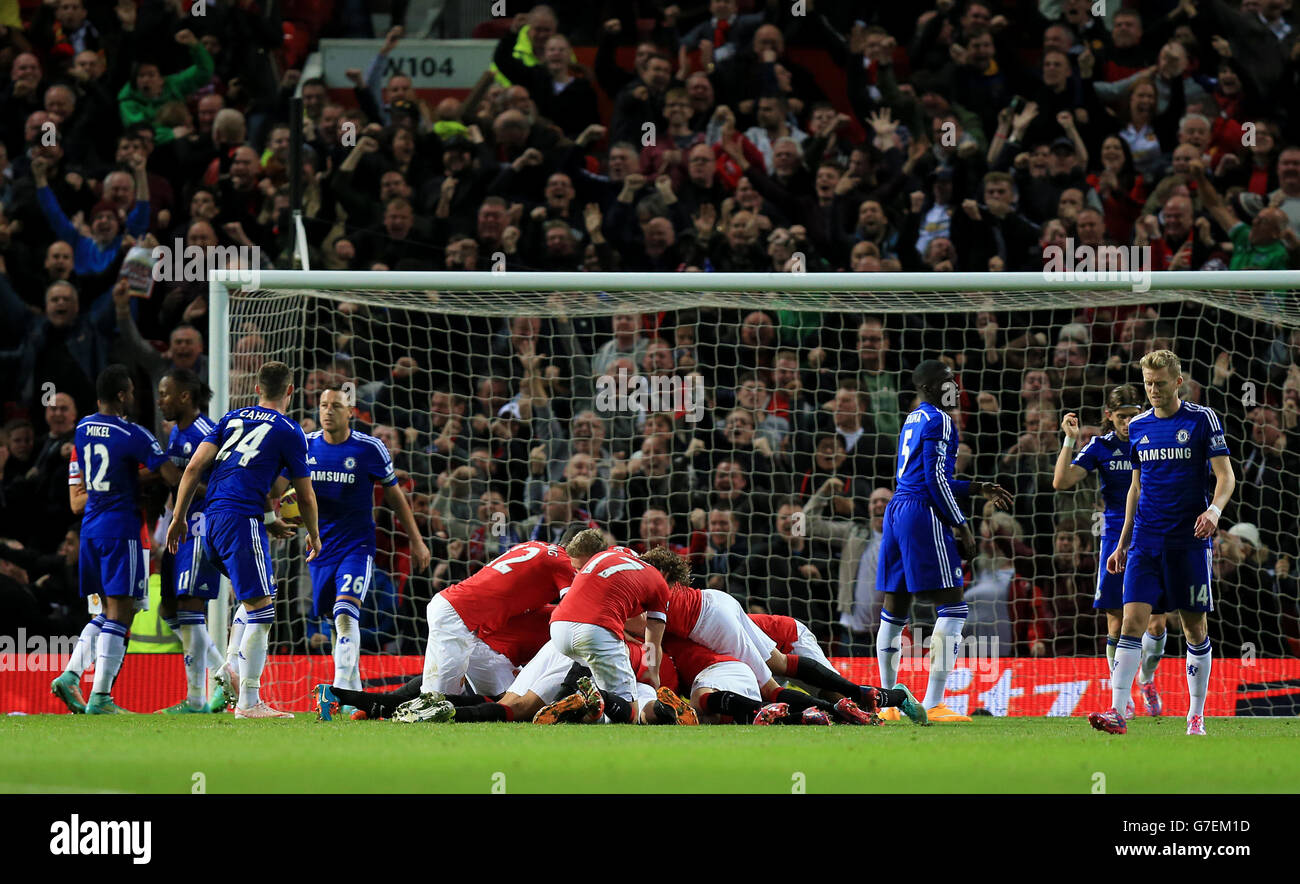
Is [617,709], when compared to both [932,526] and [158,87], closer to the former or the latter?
[932,526]

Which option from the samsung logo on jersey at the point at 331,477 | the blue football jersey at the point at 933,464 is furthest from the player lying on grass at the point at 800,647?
the samsung logo on jersey at the point at 331,477

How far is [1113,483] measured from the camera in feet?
31.9

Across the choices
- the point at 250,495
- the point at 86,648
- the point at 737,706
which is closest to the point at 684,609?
the point at 737,706

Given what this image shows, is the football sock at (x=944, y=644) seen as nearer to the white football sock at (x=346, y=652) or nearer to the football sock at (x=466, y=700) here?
the football sock at (x=466, y=700)

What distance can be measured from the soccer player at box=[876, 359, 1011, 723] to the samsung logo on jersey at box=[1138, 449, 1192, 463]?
0.87m

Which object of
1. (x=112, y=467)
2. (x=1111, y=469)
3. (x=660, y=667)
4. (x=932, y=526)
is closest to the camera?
(x=660, y=667)

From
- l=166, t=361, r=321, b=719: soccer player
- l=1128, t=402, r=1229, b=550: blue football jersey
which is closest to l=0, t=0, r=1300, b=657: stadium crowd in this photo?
l=166, t=361, r=321, b=719: soccer player

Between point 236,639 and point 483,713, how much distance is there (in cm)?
187

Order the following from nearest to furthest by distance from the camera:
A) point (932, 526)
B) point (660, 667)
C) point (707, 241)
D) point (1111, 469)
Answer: point (660, 667), point (932, 526), point (1111, 469), point (707, 241)

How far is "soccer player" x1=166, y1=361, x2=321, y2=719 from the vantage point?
27.0ft

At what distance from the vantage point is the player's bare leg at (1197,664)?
311 inches

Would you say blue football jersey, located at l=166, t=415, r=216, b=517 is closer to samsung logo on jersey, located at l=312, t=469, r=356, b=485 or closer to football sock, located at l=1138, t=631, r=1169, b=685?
samsung logo on jersey, located at l=312, t=469, r=356, b=485
